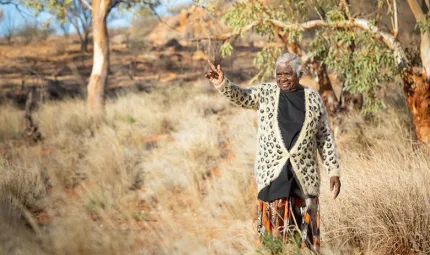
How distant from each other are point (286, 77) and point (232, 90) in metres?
0.36

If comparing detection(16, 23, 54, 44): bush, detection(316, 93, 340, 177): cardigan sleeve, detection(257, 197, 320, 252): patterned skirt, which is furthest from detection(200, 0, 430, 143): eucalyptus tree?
Answer: detection(16, 23, 54, 44): bush

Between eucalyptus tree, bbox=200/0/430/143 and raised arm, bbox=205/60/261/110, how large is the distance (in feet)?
12.6

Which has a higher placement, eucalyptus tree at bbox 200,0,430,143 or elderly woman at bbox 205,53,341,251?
eucalyptus tree at bbox 200,0,430,143

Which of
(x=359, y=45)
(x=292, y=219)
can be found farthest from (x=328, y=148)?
(x=359, y=45)

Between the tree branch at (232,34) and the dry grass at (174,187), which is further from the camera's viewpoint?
the tree branch at (232,34)

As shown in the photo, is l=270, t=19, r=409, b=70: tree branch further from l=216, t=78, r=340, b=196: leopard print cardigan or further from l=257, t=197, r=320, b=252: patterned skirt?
l=257, t=197, r=320, b=252: patterned skirt

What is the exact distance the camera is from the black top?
3.21 metres

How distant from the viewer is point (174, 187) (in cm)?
687

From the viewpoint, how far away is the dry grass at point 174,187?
368cm

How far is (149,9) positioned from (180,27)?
2247 cm

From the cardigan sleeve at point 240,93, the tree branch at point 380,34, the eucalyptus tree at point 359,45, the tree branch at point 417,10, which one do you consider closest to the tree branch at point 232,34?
the eucalyptus tree at point 359,45

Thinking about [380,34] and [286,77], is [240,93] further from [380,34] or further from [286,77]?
[380,34]

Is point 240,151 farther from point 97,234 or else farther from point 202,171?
point 97,234

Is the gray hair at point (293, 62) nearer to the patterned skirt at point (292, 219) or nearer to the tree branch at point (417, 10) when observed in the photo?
the patterned skirt at point (292, 219)
